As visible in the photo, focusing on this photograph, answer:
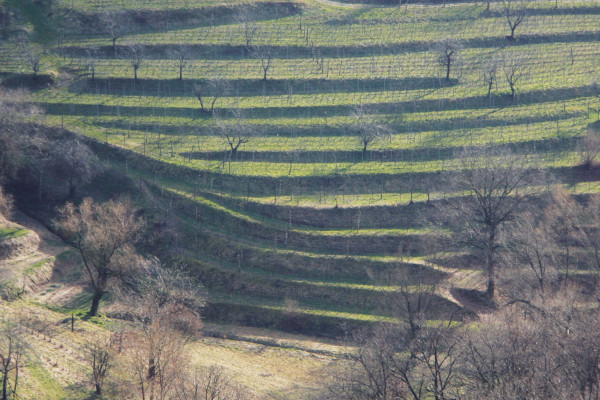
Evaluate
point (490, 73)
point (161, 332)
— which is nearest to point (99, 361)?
point (161, 332)

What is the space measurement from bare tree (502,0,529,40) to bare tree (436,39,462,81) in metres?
10.9

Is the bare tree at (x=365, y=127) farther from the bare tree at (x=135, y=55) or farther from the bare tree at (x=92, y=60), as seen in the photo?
the bare tree at (x=92, y=60)

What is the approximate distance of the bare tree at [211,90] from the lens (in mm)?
91875

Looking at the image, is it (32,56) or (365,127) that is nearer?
(365,127)

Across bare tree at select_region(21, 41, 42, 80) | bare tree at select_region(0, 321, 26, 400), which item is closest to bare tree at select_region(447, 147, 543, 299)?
bare tree at select_region(0, 321, 26, 400)

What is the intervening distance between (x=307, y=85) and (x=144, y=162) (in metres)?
28.4

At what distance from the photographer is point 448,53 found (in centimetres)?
10231

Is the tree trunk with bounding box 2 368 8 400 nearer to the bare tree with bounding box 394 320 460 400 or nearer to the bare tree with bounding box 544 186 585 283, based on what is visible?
the bare tree with bounding box 394 320 460 400

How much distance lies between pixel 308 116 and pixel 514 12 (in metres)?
51.0

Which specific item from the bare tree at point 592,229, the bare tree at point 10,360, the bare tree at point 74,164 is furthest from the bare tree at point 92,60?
the bare tree at point 592,229

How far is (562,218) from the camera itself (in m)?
71.1

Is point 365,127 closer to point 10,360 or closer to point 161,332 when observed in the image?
point 161,332

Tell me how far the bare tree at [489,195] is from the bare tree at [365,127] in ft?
35.4

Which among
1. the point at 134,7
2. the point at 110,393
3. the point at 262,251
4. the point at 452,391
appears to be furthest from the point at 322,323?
the point at 134,7
